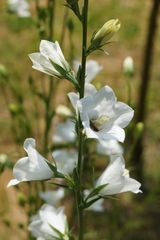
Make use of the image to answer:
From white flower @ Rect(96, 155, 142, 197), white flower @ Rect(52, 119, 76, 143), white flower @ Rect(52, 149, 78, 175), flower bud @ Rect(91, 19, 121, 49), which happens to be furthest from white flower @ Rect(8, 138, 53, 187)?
white flower @ Rect(52, 119, 76, 143)

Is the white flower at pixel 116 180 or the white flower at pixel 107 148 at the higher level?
the white flower at pixel 116 180

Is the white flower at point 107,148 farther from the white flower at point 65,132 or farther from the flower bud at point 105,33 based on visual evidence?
the flower bud at point 105,33

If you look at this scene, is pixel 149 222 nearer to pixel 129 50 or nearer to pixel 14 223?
pixel 14 223

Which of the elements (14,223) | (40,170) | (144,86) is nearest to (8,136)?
(14,223)

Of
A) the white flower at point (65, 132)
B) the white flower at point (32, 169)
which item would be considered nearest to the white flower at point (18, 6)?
the white flower at point (65, 132)

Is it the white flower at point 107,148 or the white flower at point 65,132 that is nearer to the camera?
the white flower at point 107,148

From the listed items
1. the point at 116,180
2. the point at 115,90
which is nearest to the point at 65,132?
the point at 116,180

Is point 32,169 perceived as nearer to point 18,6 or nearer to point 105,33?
point 105,33
